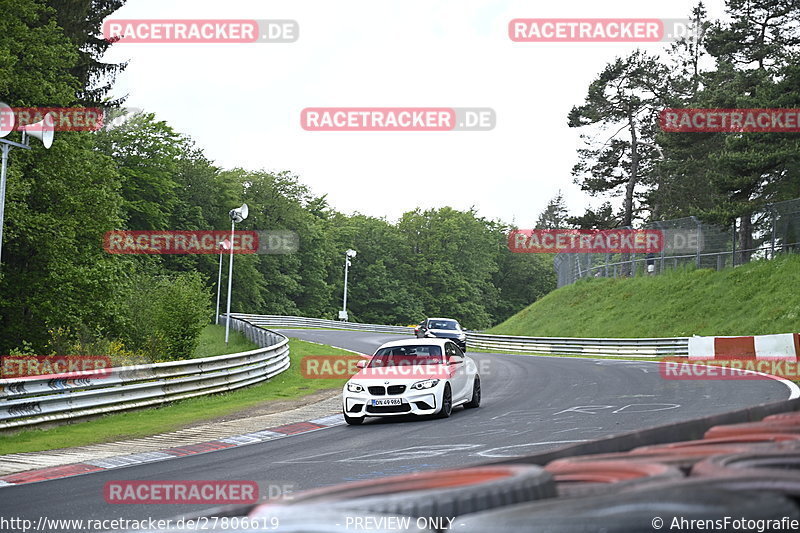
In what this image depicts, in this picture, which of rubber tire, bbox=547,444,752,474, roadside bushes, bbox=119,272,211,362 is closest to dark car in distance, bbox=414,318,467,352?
roadside bushes, bbox=119,272,211,362

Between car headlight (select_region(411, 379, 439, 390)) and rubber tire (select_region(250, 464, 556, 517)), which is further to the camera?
car headlight (select_region(411, 379, 439, 390))

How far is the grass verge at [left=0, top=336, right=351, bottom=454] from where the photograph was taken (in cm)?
1392

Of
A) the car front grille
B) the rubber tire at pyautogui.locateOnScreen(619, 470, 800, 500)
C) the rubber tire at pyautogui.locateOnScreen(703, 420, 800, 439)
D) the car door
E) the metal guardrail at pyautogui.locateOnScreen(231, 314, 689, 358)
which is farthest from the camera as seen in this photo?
the metal guardrail at pyautogui.locateOnScreen(231, 314, 689, 358)

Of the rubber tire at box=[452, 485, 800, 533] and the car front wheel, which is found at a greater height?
the rubber tire at box=[452, 485, 800, 533]

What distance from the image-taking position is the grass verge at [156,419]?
1392 cm

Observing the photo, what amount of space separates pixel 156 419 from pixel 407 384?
203 inches

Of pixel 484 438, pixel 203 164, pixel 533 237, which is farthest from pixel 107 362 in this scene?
pixel 533 237

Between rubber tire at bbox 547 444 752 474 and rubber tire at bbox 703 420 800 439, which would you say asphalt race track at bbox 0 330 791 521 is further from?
rubber tire at bbox 547 444 752 474

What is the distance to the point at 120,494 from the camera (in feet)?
29.0

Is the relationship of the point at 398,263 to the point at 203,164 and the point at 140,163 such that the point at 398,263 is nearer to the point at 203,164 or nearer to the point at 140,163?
the point at 203,164

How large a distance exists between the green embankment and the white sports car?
24.1m

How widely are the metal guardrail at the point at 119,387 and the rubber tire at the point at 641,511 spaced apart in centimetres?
1384
